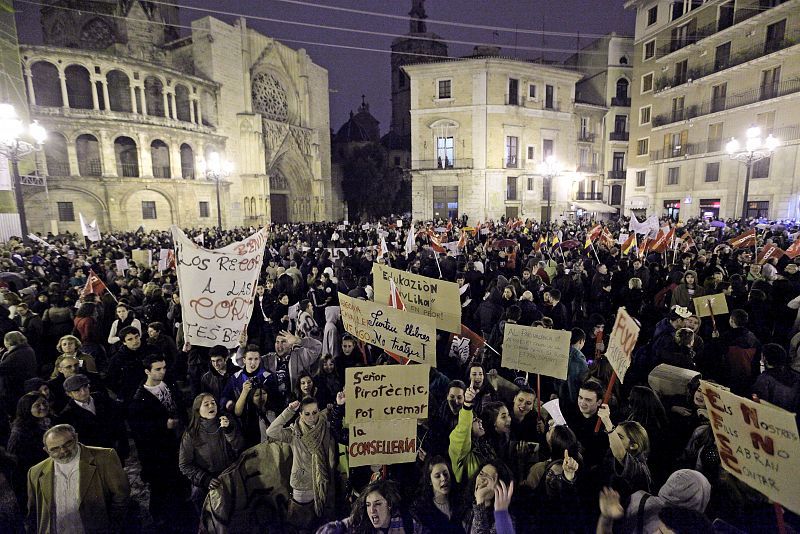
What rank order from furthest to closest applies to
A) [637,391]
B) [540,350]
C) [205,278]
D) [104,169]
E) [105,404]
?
1. [104,169]
2. [205,278]
3. [540,350]
4. [105,404]
5. [637,391]

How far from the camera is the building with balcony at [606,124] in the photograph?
37.6 metres

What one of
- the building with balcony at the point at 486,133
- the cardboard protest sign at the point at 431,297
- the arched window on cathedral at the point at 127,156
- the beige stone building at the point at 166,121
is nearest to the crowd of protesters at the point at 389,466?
the cardboard protest sign at the point at 431,297

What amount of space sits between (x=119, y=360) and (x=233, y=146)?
34.1 m

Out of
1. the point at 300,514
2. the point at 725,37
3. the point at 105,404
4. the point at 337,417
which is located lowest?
the point at 300,514

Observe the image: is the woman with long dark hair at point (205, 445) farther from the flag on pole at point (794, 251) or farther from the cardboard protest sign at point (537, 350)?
the flag on pole at point (794, 251)

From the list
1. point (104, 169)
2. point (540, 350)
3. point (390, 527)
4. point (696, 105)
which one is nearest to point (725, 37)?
point (696, 105)

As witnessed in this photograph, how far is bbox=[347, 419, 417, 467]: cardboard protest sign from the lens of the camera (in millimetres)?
3174

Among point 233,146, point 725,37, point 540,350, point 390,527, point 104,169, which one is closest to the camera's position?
point 390,527

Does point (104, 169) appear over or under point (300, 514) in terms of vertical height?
over

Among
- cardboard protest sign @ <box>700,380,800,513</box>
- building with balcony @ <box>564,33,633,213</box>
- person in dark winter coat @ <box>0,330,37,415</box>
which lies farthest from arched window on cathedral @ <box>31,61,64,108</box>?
building with balcony @ <box>564,33,633,213</box>

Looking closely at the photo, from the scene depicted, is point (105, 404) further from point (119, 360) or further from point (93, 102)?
point (93, 102)

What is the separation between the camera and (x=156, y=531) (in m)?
3.97

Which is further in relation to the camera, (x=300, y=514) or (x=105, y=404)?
(x=105, y=404)

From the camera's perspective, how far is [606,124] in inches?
1526
